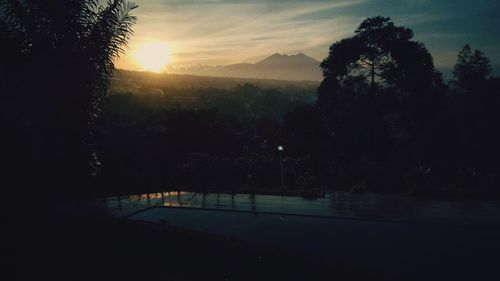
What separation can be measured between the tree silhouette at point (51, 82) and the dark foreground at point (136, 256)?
176 cm

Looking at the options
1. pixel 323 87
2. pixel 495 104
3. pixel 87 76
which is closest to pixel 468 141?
pixel 495 104

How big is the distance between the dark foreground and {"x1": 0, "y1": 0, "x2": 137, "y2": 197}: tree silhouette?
1761mm

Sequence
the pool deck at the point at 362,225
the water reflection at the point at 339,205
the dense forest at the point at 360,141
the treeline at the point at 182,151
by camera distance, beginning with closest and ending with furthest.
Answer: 1. the pool deck at the point at 362,225
2. the water reflection at the point at 339,205
3. the dense forest at the point at 360,141
4. the treeline at the point at 182,151

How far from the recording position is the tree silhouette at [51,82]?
750cm

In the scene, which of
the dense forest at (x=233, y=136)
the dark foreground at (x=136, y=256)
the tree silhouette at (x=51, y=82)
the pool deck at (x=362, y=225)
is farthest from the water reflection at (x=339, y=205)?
the dark foreground at (x=136, y=256)

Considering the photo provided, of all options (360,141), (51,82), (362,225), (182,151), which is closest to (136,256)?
(51,82)

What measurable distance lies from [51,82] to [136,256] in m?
4.32

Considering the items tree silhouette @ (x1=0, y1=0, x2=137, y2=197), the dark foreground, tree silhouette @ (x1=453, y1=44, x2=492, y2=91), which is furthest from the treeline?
tree silhouette @ (x1=453, y1=44, x2=492, y2=91)

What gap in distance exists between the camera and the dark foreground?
15.9ft

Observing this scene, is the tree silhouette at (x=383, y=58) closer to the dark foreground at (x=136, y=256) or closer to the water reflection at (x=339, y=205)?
the water reflection at (x=339, y=205)

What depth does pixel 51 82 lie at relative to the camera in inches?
298

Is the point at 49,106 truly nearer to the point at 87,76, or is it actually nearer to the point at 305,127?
the point at 87,76

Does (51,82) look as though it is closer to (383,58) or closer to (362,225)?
(362,225)

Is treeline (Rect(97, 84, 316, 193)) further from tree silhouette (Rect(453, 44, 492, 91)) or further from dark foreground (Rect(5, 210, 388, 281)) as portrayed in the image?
tree silhouette (Rect(453, 44, 492, 91))
